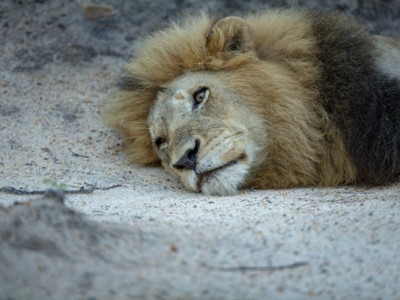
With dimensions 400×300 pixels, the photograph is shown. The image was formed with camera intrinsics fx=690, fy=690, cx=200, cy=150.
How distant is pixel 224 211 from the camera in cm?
426

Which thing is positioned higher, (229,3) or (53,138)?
(229,3)

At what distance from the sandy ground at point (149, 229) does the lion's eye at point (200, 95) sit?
698mm

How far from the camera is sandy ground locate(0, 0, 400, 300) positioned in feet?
9.79

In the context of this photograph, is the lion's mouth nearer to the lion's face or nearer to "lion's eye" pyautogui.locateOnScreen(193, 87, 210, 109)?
the lion's face

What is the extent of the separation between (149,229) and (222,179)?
1.33 metres

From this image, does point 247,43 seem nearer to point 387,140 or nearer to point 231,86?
point 231,86

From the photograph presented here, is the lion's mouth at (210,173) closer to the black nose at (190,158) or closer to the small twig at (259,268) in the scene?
the black nose at (190,158)

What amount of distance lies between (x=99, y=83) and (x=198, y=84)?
2.27 m

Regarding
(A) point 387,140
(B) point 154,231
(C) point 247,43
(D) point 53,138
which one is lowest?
(D) point 53,138

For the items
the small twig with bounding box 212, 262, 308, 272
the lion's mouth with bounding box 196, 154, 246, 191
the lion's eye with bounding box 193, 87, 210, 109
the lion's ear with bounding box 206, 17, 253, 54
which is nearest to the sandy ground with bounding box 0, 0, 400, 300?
the small twig with bounding box 212, 262, 308, 272

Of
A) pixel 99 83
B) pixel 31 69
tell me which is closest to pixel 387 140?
pixel 99 83

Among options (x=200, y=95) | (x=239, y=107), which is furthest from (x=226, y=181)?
(x=200, y=95)

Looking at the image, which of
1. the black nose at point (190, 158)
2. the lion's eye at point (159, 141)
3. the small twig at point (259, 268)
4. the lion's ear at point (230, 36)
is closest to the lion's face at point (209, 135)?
the black nose at point (190, 158)

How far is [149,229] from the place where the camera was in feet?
11.9
